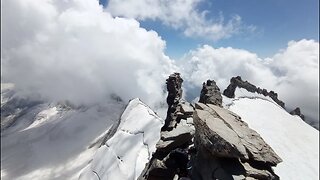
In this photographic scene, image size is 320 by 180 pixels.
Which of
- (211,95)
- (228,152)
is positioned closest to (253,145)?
(228,152)

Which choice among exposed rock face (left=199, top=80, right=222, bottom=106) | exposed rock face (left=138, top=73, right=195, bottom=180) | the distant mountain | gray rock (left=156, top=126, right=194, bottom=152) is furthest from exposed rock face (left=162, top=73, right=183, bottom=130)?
gray rock (left=156, top=126, right=194, bottom=152)

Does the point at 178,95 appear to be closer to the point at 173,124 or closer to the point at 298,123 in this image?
the point at 173,124

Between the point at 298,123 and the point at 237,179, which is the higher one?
the point at 298,123

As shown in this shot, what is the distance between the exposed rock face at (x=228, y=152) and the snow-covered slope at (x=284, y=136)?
2695 centimetres

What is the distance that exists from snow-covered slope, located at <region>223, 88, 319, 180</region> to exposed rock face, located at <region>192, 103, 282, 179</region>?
26950mm

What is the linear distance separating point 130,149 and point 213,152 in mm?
89529

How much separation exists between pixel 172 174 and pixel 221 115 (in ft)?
28.6

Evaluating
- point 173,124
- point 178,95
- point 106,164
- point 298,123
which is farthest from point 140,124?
point 173,124

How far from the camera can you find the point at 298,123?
99.4m

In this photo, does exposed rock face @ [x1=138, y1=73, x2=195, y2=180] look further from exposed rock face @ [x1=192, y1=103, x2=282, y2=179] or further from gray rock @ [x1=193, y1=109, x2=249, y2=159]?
gray rock @ [x1=193, y1=109, x2=249, y2=159]

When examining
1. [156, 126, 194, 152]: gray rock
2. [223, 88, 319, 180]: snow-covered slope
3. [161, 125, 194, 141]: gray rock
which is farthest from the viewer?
[223, 88, 319, 180]: snow-covered slope

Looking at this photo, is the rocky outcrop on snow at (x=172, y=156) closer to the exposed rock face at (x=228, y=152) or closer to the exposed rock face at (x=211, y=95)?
the exposed rock face at (x=228, y=152)

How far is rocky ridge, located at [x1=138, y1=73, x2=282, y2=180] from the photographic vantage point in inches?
1170

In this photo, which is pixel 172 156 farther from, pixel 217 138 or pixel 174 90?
pixel 174 90
